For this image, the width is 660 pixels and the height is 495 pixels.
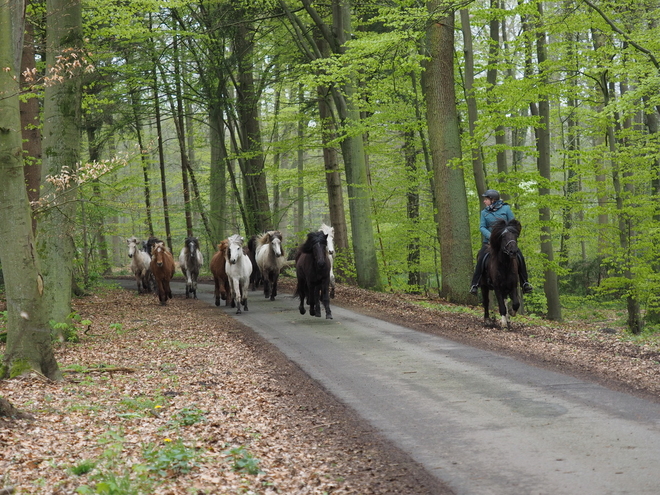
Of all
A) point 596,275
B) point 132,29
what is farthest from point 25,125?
point 596,275

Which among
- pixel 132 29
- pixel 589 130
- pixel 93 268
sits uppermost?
pixel 132 29

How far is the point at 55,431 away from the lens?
640 cm

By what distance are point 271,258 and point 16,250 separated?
480 inches

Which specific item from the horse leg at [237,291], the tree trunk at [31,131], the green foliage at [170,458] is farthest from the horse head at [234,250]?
the green foliage at [170,458]

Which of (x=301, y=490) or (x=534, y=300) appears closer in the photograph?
(x=301, y=490)

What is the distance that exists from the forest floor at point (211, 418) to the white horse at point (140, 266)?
10.9 meters

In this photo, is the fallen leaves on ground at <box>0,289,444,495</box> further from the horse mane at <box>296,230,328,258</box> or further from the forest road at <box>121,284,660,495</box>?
the horse mane at <box>296,230,328,258</box>

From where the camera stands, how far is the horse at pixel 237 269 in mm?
17609

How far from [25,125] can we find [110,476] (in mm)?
13570

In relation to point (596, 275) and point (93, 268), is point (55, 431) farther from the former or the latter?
point (596, 275)

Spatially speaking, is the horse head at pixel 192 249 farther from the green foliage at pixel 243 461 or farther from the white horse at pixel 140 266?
the green foliage at pixel 243 461

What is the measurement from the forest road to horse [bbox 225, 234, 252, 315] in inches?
239

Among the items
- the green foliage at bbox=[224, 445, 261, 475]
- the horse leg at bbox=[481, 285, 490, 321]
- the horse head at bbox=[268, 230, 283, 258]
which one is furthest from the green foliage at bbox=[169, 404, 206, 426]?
the horse head at bbox=[268, 230, 283, 258]

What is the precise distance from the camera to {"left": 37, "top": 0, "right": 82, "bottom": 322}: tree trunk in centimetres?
1160
